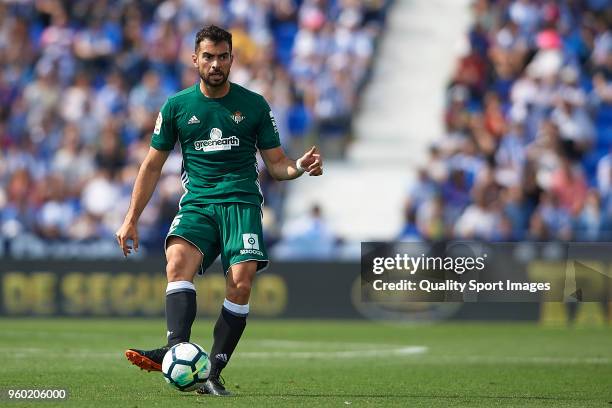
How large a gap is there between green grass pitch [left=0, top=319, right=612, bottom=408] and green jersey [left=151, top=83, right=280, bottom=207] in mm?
1423

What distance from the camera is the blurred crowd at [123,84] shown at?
2219cm

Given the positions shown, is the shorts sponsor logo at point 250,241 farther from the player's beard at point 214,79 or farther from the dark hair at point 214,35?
the dark hair at point 214,35

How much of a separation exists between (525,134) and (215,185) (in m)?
13.6

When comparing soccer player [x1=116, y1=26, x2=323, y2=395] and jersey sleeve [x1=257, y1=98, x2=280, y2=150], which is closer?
soccer player [x1=116, y1=26, x2=323, y2=395]

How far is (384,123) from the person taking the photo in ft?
80.3

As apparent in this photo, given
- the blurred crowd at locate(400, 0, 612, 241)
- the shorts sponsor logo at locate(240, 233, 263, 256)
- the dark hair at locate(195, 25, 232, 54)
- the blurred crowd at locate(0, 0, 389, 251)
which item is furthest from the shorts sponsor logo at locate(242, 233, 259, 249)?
the blurred crowd at locate(0, 0, 389, 251)

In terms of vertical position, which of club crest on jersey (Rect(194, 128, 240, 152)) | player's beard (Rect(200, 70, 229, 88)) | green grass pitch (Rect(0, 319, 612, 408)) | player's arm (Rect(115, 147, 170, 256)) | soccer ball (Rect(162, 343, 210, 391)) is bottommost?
green grass pitch (Rect(0, 319, 612, 408))

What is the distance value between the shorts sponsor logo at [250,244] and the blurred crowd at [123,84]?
1180cm

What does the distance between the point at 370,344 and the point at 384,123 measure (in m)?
9.86

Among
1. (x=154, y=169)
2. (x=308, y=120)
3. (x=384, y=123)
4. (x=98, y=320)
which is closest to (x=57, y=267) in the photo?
(x=98, y=320)

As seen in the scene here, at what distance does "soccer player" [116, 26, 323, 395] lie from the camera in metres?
8.87

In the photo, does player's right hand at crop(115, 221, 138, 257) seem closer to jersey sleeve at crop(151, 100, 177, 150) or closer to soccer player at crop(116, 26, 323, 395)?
soccer player at crop(116, 26, 323, 395)

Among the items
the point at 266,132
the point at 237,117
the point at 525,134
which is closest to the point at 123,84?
the point at 525,134

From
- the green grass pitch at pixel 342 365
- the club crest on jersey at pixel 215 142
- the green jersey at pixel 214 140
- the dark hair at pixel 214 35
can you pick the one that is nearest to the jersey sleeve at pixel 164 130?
the green jersey at pixel 214 140
